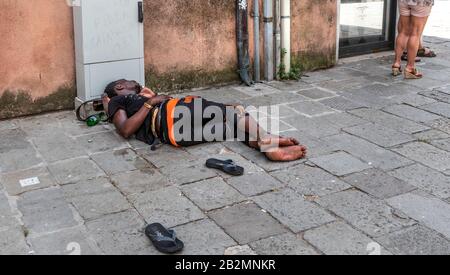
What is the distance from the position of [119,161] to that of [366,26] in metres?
5.26

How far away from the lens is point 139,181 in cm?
513

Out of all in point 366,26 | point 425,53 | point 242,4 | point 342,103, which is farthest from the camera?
point 366,26

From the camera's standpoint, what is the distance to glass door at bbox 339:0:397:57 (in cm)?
914

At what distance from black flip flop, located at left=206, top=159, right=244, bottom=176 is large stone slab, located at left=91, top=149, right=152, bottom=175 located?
0.54 meters

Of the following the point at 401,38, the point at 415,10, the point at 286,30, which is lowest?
the point at 401,38

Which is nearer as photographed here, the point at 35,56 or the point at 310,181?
the point at 310,181

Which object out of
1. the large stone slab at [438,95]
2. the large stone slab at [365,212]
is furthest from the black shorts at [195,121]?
the large stone slab at [438,95]

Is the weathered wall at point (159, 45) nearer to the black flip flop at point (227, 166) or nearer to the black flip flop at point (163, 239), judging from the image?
the black flip flop at point (227, 166)

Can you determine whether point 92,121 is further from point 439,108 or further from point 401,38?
point 401,38

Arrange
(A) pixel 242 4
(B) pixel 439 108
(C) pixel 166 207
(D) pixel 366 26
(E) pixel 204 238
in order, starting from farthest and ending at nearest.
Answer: (D) pixel 366 26 → (A) pixel 242 4 → (B) pixel 439 108 → (C) pixel 166 207 → (E) pixel 204 238

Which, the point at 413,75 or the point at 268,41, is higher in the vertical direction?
the point at 268,41

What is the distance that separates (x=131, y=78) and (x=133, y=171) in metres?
1.79

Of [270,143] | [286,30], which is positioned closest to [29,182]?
[270,143]

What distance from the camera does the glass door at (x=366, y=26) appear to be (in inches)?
360
